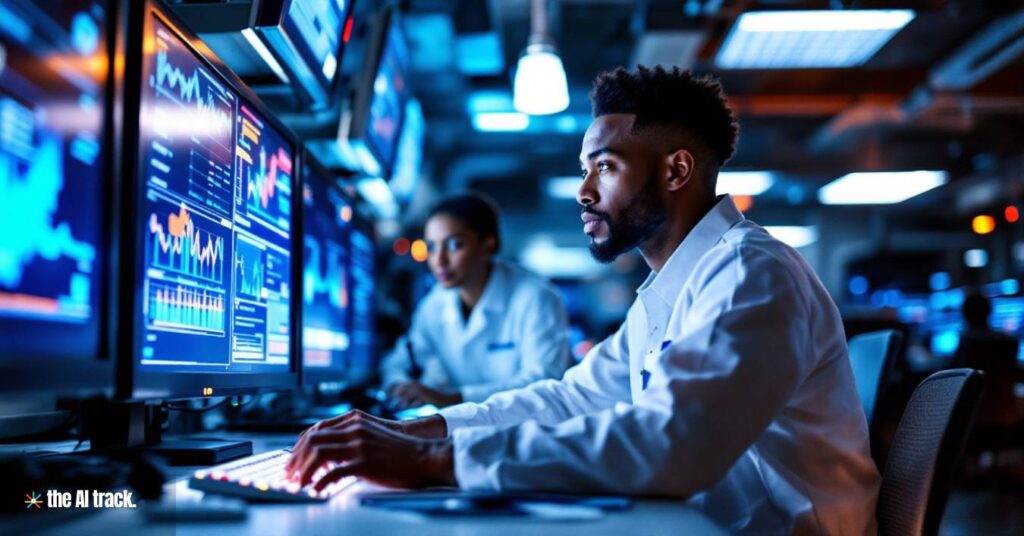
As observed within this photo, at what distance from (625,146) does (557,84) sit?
194cm

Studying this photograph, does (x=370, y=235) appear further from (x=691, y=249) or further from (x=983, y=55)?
(x=983, y=55)

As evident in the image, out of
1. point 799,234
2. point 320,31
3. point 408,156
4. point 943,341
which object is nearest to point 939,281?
point 799,234

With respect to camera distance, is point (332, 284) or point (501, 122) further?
point (501, 122)

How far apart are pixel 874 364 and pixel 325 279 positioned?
133 centimetres

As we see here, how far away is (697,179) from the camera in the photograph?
1.50 metres

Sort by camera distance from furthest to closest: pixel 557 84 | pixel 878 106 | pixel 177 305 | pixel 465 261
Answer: pixel 878 106
pixel 557 84
pixel 465 261
pixel 177 305

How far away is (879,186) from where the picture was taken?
8.56 m

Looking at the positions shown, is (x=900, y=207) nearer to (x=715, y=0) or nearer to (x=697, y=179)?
(x=715, y=0)

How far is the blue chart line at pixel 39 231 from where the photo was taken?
77 cm

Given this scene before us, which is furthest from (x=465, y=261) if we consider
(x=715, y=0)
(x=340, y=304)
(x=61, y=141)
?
(x=61, y=141)

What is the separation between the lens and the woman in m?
2.86

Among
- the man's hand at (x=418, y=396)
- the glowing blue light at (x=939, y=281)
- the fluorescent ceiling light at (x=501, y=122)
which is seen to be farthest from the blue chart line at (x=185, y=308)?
the glowing blue light at (x=939, y=281)

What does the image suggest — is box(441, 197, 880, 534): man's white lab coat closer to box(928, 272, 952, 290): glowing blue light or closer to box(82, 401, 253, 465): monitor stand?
box(82, 401, 253, 465): monitor stand


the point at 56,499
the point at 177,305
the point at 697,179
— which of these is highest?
the point at 697,179
